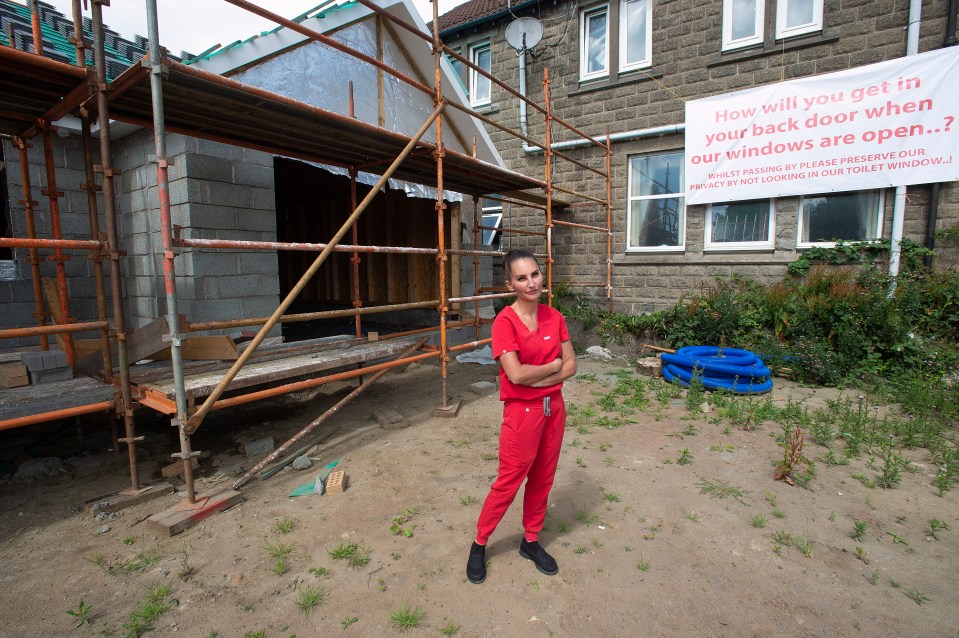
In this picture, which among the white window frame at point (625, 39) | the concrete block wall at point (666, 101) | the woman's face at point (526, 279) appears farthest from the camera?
the white window frame at point (625, 39)

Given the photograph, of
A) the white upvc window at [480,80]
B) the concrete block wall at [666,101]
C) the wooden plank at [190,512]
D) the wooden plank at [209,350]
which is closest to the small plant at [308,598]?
the wooden plank at [190,512]

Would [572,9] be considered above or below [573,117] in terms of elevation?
above

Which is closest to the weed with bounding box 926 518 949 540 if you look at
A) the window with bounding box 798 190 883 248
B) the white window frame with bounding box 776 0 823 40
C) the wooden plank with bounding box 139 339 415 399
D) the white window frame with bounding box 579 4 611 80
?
the wooden plank with bounding box 139 339 415 399

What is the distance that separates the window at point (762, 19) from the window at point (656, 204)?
1958 mm

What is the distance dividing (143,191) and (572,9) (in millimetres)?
8363

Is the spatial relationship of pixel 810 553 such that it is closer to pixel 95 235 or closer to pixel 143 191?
pixel 95 235

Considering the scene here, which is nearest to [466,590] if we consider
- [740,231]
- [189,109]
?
[189,109]

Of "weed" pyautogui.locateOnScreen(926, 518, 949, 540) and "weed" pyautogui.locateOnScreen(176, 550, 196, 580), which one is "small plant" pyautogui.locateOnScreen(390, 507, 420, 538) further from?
"weed" pyautogui.locateOnScreen(926, 518, 949, 540)

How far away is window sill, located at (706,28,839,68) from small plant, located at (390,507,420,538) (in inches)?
342

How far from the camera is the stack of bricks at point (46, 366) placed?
3547 millimetres

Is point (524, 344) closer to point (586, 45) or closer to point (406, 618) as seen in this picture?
point (406, 618)

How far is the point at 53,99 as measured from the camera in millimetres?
3346

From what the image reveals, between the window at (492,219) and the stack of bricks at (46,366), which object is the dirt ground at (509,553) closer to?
the stack of bricks at (46,366)

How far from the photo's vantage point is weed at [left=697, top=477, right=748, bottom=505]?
11.3 ft
